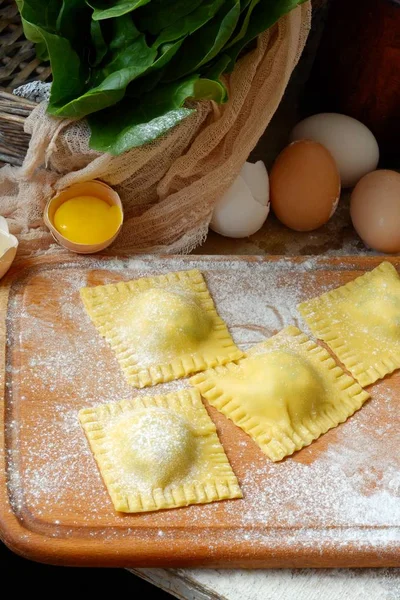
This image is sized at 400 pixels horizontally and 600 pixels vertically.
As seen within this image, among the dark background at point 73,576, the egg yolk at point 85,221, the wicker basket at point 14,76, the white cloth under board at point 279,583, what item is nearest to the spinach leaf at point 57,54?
the wicker basket at point 14,76

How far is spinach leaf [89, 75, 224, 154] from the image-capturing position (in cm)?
163

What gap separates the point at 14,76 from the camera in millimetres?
2031

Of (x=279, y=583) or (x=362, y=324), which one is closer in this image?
(x=279, y=583)

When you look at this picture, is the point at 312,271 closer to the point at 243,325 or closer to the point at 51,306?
the point at 243,325

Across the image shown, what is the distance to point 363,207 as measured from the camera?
1.97 m

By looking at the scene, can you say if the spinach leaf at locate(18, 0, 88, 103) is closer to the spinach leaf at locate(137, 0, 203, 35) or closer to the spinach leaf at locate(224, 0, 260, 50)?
the spinach leaf at locate(137, 0, 203, 35)

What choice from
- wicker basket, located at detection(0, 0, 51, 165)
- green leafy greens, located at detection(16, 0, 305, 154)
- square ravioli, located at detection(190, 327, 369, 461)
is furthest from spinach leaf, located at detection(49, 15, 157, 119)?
square ravioli, located at detection(190, 327, 369, 461)

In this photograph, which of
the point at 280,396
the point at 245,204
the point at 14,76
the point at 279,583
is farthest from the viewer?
the point at 14,76

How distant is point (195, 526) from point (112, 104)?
2.94ft

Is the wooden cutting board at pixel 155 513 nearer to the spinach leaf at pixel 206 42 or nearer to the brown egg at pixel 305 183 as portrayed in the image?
the brown egg at pixel 305 183

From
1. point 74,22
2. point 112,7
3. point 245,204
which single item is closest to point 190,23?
point 112,7

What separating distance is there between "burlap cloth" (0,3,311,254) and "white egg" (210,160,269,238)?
36mm

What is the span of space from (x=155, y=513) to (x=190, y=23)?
0.98m

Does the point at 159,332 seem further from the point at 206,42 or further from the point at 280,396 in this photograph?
the point at 206,42
